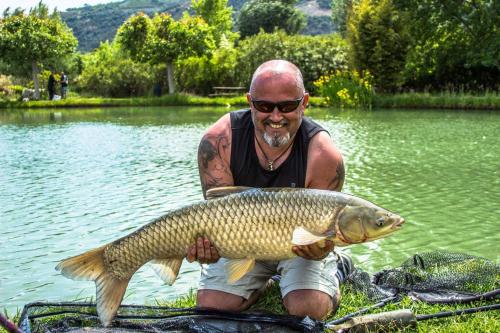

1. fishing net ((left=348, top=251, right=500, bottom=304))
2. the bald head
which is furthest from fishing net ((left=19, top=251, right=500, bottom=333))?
the bald head

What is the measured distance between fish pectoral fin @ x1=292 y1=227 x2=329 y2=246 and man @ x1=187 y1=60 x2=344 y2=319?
0.32 m

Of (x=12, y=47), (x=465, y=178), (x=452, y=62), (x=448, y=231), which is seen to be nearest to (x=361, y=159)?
(x=465, y=178)

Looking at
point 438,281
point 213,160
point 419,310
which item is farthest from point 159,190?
point 419,310

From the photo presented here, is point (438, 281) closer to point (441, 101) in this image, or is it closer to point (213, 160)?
point (213, 160)

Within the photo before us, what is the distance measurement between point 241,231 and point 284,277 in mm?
625

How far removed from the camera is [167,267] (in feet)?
9.50

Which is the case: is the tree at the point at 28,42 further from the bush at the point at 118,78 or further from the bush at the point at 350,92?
the bush at the point at 350,92

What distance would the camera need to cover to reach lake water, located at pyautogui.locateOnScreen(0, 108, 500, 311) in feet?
16.0

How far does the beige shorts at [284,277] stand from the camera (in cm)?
315

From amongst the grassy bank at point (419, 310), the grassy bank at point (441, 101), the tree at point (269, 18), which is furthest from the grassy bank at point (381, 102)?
the tree at point (269, 18)

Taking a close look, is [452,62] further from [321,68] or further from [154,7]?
[154,7]

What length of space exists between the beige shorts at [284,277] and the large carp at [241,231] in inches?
16.4

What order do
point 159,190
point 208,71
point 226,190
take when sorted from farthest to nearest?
point 208,71 < point 159,190 < point 226,190

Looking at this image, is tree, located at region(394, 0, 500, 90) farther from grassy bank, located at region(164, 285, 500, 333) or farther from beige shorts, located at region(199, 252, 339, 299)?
beige shorts, located at region(199, 252, 339, 299)
